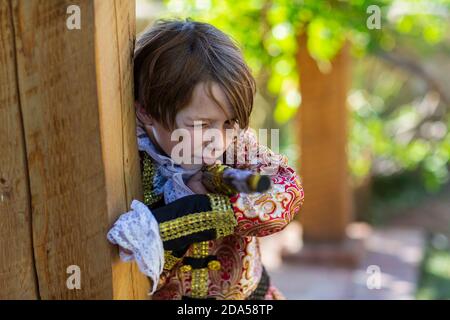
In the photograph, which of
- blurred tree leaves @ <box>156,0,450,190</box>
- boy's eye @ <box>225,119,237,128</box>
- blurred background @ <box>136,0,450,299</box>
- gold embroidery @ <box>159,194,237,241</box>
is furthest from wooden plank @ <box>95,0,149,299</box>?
blurred background @ <box>136,0,450,299</box>

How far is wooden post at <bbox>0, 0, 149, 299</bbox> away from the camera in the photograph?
1479 mm

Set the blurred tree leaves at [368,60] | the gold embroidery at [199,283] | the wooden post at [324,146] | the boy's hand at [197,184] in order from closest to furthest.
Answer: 1. the boy's hand at [197,184]
2. the gold embroidery at [199,283]
3. the blurred tree leaves at [368,60]
4. the wooden post at [324,146]

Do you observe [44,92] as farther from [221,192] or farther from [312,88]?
[312,88]

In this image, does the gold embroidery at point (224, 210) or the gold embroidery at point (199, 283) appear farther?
the gold embroidery at point (199, 283)

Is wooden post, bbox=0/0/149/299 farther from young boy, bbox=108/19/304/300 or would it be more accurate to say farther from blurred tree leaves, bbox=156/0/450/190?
blurred tree leaves, bbox=156/0/450/190

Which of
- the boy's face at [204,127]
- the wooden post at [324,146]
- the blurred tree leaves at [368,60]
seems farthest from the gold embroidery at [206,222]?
the wooden post at [324,146]

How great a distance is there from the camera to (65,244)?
1585mm

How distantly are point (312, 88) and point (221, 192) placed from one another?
375cm

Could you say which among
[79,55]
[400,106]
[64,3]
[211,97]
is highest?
[64,3]

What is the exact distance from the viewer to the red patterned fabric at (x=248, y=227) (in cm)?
167

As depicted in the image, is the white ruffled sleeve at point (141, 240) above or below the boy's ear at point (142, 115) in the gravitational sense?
below

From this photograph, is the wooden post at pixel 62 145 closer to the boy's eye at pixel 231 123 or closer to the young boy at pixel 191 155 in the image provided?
the young boy at pixel 191 155

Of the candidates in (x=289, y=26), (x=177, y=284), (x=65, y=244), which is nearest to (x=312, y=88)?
(x=289, y=26)

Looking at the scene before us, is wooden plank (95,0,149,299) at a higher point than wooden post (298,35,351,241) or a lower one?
higher
